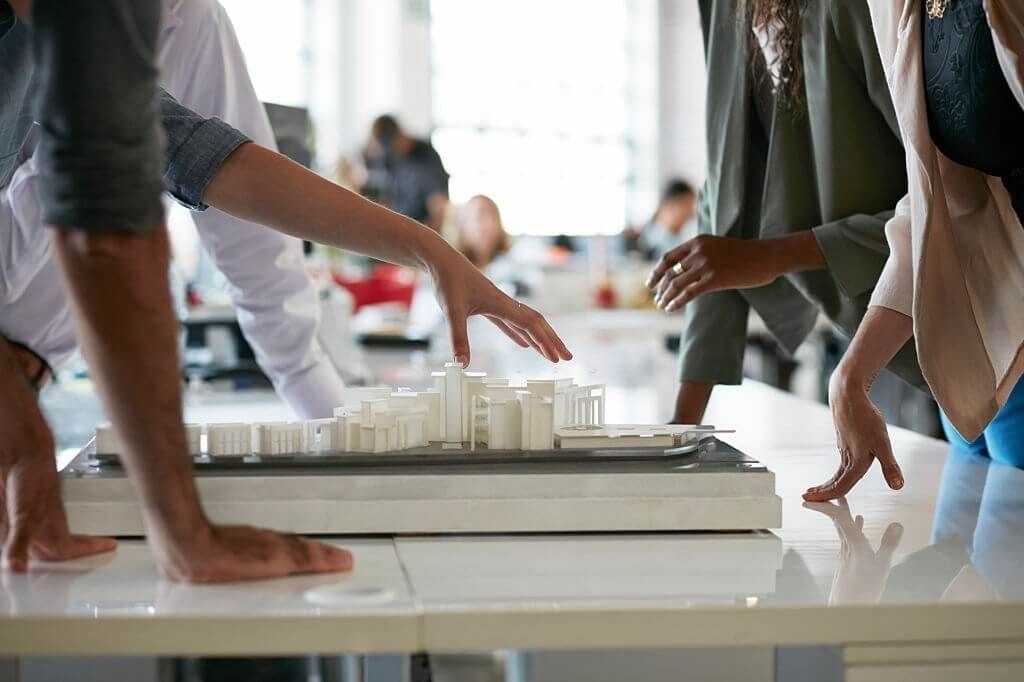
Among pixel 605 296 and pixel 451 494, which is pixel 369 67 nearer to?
pixel 605 296

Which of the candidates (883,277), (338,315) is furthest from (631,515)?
(338,315)

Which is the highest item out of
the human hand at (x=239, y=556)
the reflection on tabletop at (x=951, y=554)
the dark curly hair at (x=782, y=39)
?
the dark curly hair at (x=782, y=39)

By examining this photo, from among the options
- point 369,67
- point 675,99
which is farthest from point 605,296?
point 675,99

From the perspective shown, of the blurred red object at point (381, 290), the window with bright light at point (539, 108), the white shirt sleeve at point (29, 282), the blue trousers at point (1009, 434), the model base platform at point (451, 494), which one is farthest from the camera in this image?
the window with bright light at point (539, 108)

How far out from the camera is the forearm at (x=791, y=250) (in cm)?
154

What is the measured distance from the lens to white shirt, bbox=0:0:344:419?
5.58 feet

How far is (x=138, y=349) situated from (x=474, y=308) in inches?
17.0

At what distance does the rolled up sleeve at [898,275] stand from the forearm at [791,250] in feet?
0.70

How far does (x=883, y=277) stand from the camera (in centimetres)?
131

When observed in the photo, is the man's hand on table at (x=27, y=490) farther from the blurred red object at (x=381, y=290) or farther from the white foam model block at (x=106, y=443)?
the blurred red object at (x=381, y=290)

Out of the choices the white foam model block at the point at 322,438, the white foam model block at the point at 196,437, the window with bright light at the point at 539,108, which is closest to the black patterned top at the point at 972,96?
the white foam model block at the point at 322,438

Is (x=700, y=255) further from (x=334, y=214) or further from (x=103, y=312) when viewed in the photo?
(x=103, y=312)

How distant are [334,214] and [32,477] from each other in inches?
13.9

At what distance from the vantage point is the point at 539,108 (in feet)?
35.8
